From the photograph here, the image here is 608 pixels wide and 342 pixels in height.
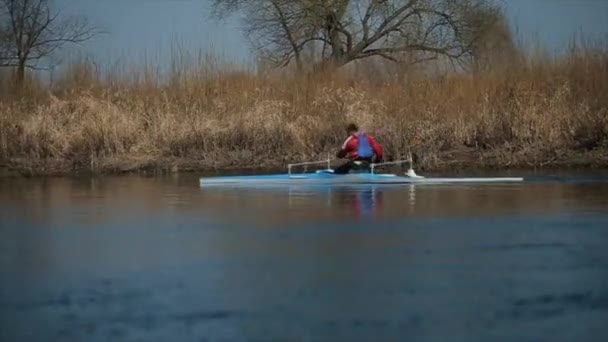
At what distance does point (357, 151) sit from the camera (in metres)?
21.6

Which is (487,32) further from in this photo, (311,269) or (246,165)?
(311,269)

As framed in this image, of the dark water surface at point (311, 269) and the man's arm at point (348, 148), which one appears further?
the man's arm at point (348, 148)

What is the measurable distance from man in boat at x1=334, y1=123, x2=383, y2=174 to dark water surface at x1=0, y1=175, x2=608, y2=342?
240 centimetres

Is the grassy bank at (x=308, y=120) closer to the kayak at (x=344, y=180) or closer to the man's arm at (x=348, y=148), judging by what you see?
the kayak at (x=344, y=180)

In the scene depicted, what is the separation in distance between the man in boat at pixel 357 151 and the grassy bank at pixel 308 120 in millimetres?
5448

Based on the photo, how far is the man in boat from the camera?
21.5 metres

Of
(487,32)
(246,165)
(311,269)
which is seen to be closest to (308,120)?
(246,165)

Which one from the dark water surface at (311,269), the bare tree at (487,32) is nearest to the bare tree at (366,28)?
the bare tree at (487,32)

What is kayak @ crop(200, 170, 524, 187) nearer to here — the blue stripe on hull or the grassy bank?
the blue stripe on hull

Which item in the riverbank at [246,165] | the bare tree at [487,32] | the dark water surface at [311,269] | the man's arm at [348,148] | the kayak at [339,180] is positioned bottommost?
the dark water surface at [311,269]

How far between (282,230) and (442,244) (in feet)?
8.68

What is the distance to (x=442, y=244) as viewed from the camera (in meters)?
12.9

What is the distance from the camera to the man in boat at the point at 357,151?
846 inches

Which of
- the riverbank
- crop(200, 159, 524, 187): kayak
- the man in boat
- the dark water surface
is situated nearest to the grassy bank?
the riverbank
